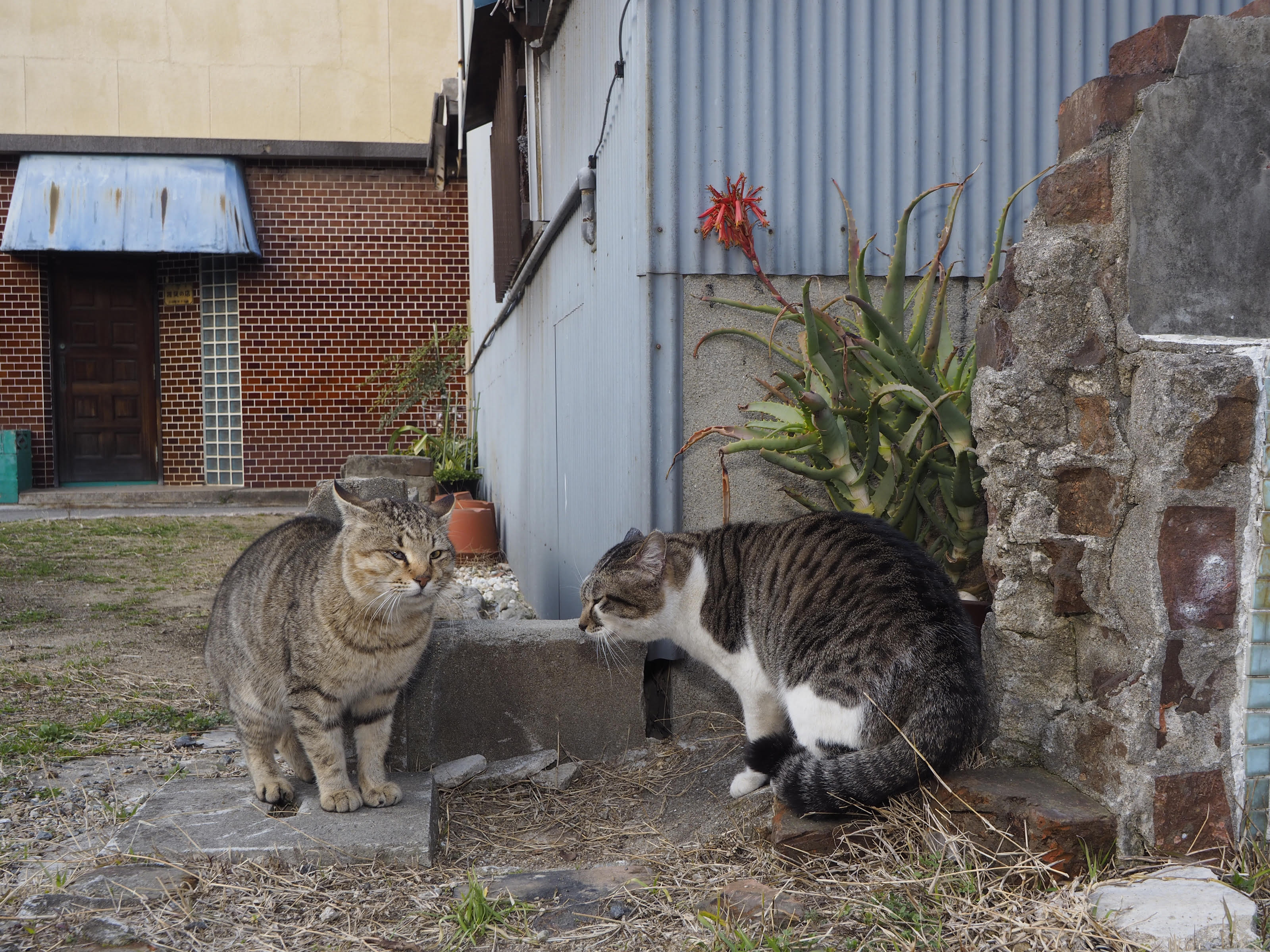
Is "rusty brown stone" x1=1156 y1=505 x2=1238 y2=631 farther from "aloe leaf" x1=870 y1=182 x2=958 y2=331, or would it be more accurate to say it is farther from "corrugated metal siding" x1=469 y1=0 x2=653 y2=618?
"corrugated metal siding" x1=469 y1=0 x2=653 y2=618

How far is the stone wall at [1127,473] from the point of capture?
245cm

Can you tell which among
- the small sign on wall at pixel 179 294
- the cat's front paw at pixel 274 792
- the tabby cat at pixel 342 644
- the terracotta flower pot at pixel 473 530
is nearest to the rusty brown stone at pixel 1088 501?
the tabby cat at pixel 342 644

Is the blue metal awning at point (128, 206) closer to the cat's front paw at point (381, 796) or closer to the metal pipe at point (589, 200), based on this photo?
the metal pipe at point (589, 200)

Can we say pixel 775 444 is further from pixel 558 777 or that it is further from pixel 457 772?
pixel 457 772

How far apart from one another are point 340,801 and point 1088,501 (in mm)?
2290

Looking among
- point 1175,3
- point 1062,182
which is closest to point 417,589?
point 1062,182

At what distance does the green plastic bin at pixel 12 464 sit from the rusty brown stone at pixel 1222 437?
45.7ft

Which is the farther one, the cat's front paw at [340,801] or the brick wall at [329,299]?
the brick wall at [329,299]

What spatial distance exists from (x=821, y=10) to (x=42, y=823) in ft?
12.4

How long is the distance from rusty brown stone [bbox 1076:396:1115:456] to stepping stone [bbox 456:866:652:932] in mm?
1611

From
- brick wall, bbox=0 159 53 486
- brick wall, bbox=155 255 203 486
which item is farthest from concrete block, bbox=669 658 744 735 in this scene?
brick wall, bbox=0 159 53 486

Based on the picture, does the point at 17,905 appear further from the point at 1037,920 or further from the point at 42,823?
the point at 1037,920

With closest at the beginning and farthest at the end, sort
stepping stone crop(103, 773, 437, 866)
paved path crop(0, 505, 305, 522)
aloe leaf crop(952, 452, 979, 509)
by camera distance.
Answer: stepping stone crop(103, 773, 437, 866) → aloe leaf crop(952, 452, 979, 509) → paved path crop(0, 505, 305, 522)

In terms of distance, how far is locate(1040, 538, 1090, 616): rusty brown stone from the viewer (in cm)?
268
